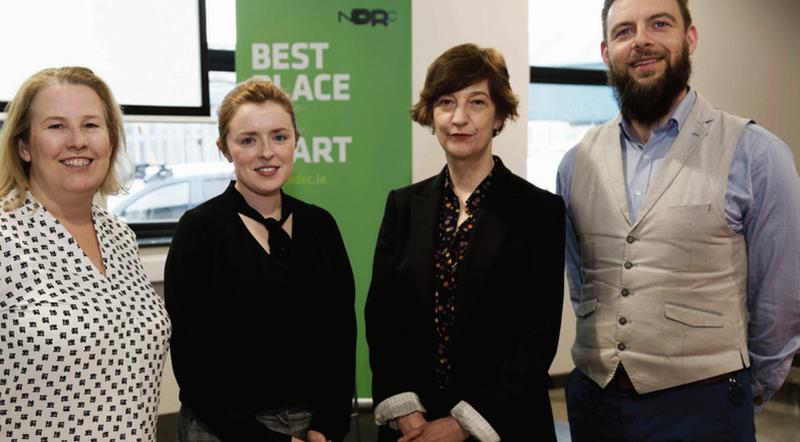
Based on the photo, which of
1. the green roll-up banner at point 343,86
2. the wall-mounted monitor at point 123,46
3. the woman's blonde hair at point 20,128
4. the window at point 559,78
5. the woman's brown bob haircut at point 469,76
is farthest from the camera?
the window at point 559,78

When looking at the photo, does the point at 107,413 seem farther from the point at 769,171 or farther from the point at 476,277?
the point at 769,171

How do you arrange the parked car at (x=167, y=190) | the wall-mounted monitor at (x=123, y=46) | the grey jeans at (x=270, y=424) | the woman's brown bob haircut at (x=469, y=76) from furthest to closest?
1. the parked car at (x=167, y=190)
2. the wall-mounted monitor at (x=123, y=46)
3. the woman's brown bob haircut at (x=469, y=76)
4. the grey jeans at (x=270, y=424)

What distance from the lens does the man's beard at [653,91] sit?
1843mm

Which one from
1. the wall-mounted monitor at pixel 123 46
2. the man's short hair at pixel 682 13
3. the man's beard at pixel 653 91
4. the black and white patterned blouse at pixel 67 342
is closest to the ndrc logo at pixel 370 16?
the wall-mounted monitor at pixel 123 46

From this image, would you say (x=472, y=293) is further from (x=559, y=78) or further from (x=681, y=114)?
(x=559, y=78)

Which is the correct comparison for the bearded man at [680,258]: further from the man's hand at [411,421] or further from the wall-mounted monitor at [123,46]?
the wall-mounted monitor at [123,46]

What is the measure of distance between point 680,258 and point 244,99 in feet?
4.00

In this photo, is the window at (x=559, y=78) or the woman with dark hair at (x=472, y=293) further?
the window at (x=559, y=78)

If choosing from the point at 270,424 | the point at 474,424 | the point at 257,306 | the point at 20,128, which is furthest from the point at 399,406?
the point at 20,128

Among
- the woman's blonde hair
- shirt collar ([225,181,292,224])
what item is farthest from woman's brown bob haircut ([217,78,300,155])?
the woman's blonde hair

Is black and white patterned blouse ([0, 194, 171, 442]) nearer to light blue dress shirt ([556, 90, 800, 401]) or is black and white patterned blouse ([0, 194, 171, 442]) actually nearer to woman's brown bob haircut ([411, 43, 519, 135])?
woman's brown bob haircut ([411, 43, 519, 135])

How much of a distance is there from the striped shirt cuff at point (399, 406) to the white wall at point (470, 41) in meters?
2.04

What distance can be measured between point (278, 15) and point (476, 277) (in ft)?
6.15

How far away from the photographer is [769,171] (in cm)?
171
